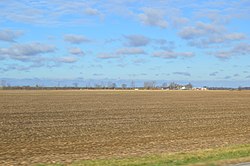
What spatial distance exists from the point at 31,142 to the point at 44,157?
15.5ft

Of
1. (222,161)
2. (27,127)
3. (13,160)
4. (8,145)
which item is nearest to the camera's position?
(222,161)

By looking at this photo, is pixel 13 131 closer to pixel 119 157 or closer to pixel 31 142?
pixel 31 142

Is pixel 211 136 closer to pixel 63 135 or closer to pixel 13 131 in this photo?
pixel 63 135

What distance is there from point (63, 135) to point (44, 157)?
7665mm

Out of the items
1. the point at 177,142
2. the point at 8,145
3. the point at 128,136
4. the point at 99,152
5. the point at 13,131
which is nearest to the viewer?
the point at 99,152

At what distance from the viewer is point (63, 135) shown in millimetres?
23984

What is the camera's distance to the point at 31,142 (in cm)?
2084

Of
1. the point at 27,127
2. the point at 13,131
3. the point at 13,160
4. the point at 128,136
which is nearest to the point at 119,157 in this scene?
the point at 13,160

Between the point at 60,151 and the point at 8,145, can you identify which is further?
the point at 8,145

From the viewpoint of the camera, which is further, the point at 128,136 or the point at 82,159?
the point at 128,136

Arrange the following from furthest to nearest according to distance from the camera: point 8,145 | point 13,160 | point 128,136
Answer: point 128,136, point 8,145, point 13,160

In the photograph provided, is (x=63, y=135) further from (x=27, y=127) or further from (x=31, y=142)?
(x=27, y=127)

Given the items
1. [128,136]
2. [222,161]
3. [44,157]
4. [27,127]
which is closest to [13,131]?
[27,127]

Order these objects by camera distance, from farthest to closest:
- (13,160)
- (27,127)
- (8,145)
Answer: (27,127) < (8,145) < (13,160)
